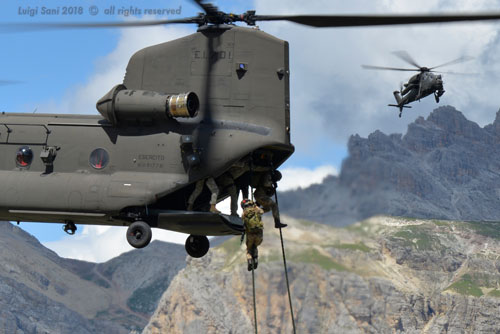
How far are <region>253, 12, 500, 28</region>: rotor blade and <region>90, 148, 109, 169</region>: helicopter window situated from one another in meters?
5.71

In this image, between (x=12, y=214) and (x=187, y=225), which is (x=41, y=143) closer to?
(x=12, y=214)

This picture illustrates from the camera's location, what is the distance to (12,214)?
19.7 meters

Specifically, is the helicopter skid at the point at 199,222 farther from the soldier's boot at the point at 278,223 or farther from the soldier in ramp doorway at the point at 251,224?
the soldier's boot at the point at 278,223

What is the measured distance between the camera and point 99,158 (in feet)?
64.2

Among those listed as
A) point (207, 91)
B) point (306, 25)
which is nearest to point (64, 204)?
point (207, 91)

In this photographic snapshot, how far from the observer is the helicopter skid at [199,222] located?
1858 centimetres

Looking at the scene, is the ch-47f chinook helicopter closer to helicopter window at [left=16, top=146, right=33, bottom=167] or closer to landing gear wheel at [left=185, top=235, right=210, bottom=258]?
helicopter window at [left=16, top=146, right=33, bottom=167]

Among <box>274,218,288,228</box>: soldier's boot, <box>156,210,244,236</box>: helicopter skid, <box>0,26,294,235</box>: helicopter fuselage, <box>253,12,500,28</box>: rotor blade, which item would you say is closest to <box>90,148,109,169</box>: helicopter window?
<box>0,26,294,235</box>: helicopter fuselage

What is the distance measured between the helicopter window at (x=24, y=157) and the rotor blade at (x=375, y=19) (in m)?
7.47

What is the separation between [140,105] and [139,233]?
10.3 ft

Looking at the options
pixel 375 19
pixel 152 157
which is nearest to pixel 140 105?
pixel 152 157

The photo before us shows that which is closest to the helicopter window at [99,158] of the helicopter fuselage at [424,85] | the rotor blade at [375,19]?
the rotor blade at [375,19]

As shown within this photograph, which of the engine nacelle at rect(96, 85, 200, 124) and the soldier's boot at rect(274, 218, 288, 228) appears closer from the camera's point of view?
the engine nacelle at rect(96, 85, 200, 124)

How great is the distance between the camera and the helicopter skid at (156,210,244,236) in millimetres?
18578
